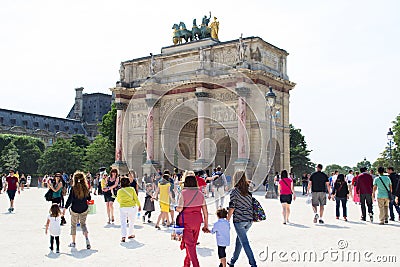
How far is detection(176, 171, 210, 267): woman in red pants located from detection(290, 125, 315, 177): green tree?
5751 centimetres

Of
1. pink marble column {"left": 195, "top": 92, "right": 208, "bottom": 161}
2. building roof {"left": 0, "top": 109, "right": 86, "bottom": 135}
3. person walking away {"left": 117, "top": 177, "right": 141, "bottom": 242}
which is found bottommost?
person walking away {"left": 117, "top": 177, "right": 141, "bottom": 242}

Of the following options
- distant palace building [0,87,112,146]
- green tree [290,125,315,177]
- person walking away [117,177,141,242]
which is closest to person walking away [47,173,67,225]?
person walking away [117,177,141,242]

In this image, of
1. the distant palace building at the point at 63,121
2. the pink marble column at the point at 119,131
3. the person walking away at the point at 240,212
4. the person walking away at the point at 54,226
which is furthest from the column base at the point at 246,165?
the distant palace building at the point at 63,121

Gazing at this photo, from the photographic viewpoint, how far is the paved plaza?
340 inches

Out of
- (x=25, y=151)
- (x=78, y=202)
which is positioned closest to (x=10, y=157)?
(x=25, y=151)

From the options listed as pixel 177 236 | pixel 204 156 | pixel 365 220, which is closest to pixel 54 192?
pixel 177 236

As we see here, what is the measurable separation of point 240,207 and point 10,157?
72.8 m

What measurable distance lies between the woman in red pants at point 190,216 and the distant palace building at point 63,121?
315 ft

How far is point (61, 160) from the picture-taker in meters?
68.1

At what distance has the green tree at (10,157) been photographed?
72719 millimetres

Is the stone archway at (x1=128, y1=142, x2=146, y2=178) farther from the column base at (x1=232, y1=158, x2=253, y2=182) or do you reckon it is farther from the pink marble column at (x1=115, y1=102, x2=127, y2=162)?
the column base at (x1=232, y1=158, x2=253, y2=182)

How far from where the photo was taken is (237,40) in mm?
38219

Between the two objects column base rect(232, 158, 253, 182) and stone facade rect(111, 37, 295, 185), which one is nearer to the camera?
column base rect(232, 158, 253, 182)

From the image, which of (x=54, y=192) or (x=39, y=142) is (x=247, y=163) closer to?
(x=54, y=192)
